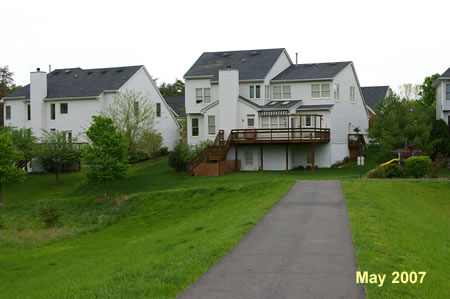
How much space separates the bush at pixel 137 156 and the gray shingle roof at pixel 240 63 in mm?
8589

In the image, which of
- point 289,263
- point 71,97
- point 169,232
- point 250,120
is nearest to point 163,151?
point 71,97

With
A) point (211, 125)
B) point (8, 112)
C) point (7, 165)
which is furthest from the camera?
point (8, 112)

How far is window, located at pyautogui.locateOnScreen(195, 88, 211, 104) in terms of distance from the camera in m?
49.7

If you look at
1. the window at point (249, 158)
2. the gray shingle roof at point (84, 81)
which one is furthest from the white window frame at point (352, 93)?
the gray shingle roof at point (84, 81)

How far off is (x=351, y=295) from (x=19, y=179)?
113 feet

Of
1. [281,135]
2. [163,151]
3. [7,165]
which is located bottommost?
[7,165]

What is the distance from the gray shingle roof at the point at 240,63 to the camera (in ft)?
159

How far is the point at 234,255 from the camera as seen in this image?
43.1ft

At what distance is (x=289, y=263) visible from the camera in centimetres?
1212

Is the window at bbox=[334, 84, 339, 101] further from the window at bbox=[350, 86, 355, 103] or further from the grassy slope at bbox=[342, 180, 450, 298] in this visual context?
the grassy slope at bbox=[342, 180, 450, 298]

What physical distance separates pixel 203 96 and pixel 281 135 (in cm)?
1015

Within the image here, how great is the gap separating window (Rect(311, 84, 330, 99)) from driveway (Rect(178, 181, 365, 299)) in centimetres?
2831

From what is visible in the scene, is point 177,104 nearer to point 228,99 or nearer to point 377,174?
point 228,99

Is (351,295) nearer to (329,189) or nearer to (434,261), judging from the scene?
(434,261)
